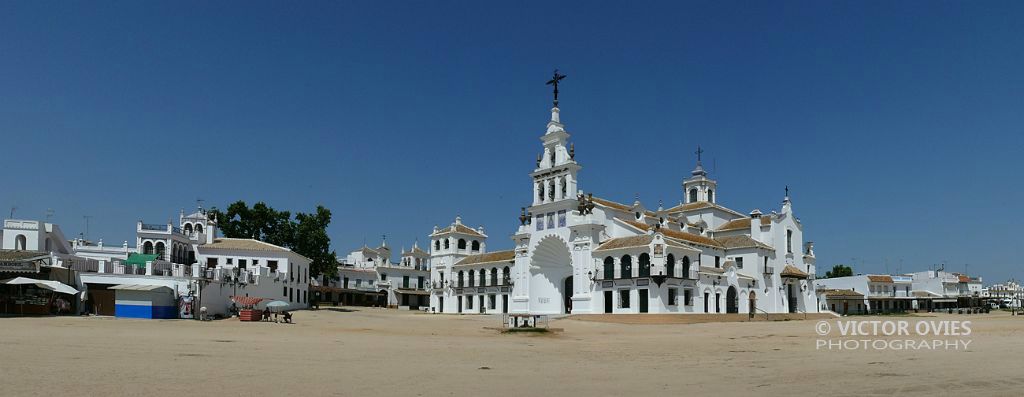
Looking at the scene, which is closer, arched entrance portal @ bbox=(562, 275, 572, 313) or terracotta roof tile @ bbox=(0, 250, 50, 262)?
terracotta roof tile @ bbox=(0, 250, 50, 262)

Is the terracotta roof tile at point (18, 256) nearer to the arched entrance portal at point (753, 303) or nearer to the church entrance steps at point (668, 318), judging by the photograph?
the church entrance steps at point (668, 318)

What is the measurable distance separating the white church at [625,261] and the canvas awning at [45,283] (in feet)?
106

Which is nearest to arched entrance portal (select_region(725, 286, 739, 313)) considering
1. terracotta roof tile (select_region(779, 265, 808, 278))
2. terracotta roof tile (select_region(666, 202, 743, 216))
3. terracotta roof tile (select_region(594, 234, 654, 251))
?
terracotta roof tile (select_region(779, 265, 808, 278))

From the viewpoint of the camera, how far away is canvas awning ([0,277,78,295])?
126ft

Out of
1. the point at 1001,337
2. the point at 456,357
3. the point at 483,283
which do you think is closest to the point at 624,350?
the point at 456,357

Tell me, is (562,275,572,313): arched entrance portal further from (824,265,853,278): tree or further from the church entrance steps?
(824,265,853,278): tree

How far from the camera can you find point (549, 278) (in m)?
62.0

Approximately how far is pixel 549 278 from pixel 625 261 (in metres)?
9.35

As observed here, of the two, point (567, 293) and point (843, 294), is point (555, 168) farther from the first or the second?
point (843, 294)

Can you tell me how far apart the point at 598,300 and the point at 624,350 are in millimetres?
32573

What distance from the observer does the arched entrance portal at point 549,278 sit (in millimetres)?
61094

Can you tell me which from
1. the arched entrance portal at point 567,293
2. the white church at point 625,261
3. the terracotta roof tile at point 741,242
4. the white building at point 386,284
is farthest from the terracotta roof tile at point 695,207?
the white building at point 386,284

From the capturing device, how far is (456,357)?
19734mm

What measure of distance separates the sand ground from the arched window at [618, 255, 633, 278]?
94.3ft
